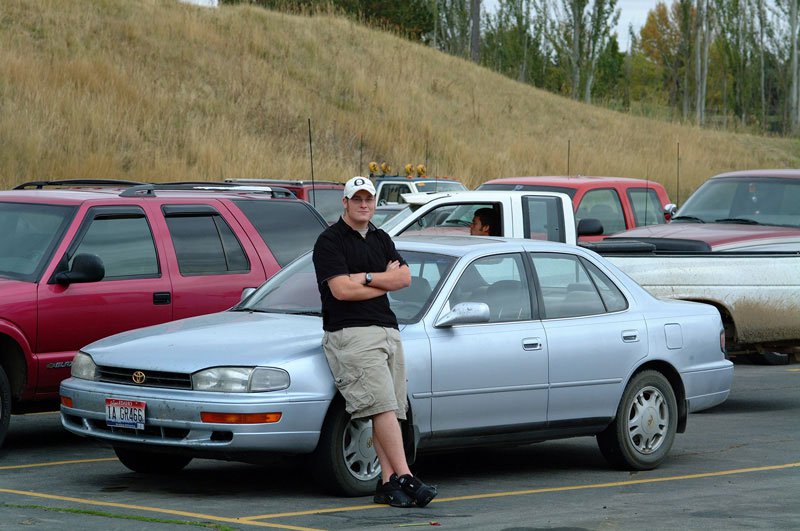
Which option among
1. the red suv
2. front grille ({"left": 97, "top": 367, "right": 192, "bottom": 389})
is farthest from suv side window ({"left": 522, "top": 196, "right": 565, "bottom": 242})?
front grille ({"left": 97, "top": 367, "right": 192, "bottom": 389})

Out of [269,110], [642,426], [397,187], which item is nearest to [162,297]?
[642,426]

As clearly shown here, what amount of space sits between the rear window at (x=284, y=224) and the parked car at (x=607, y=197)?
611cm

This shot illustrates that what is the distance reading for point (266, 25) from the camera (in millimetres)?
50344

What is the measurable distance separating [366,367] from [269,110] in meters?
35.8

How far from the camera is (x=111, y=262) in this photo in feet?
34.2

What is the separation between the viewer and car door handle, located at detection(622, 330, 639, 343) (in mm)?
9422

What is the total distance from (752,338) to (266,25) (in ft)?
130

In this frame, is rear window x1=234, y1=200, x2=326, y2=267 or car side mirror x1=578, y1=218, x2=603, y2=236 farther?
car side mirror x1=578, y1=218, x2=603, y2=236

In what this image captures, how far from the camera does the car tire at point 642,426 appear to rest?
9414mm

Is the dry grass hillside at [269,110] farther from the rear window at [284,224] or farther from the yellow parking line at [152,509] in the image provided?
the yellow parking line at [152,509]

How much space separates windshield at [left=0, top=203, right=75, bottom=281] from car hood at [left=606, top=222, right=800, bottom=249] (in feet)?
21.2

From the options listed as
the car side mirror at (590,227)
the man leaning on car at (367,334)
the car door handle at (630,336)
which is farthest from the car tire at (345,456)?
the car side mirror at (590,227)

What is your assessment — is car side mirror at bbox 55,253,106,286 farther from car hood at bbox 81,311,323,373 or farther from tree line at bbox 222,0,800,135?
tree line at bbox 222,0,800,135

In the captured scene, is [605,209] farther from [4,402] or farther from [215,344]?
[215,344]
